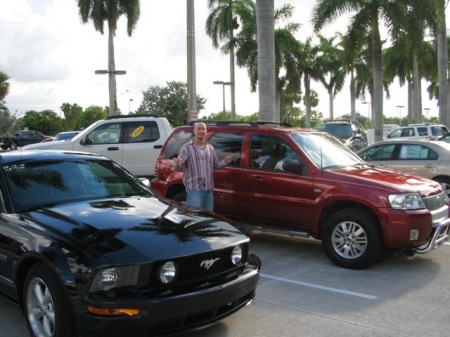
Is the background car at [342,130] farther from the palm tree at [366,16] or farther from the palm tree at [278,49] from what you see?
the palm tree at [278,49]

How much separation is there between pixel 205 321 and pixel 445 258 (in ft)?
14.3

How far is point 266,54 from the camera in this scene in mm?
13469

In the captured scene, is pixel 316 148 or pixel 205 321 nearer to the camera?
pixel 205 321

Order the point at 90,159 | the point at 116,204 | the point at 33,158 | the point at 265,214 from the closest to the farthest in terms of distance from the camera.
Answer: the point at 116,204, the point at 33,158, the point at 90,159, the point at 265,214

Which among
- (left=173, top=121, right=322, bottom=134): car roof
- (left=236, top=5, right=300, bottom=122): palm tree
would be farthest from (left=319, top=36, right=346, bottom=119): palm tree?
(left=173, top=121, right=322, bottom=134): car roof

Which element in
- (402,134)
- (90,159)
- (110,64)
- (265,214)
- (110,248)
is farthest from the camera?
(110,64)

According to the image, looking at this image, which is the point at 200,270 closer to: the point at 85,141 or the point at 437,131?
the point at 85,141

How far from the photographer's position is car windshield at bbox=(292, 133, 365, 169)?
22.4ft

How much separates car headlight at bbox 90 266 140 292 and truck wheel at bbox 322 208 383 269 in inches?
137

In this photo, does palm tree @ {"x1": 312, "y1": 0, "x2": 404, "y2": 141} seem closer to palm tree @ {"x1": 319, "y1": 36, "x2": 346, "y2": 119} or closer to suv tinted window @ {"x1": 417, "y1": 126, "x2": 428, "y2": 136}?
suv tinted window @ {"x1": 417, "y1": 126, "x2": 428, "y2": 136}

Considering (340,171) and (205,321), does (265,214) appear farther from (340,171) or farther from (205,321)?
(205,321)

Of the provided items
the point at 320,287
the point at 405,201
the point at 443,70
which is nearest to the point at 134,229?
the point at 320,287

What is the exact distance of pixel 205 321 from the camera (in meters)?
3.69

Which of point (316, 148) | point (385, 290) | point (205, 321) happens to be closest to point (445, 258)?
point (385, 290)
